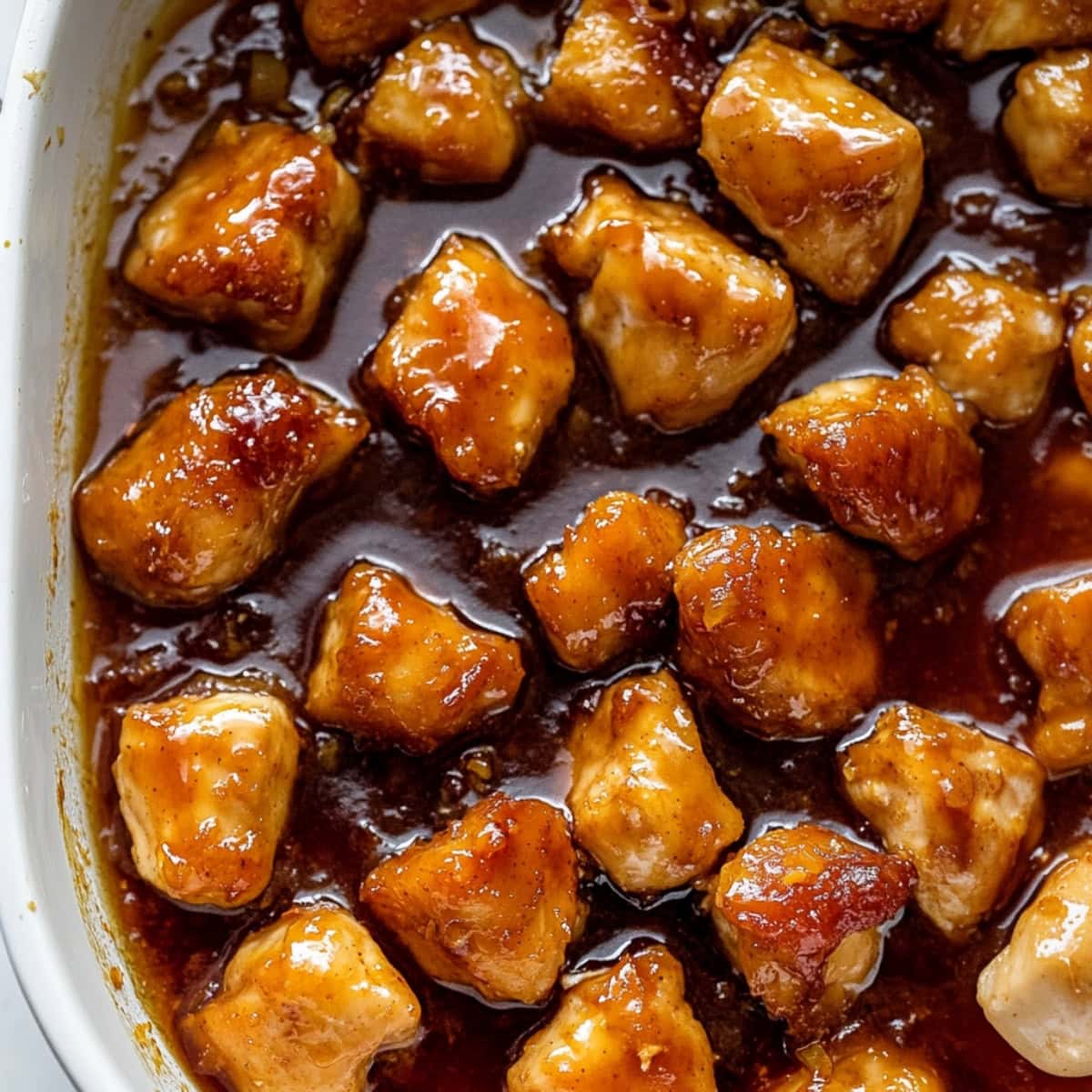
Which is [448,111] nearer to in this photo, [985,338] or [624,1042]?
[985,338]

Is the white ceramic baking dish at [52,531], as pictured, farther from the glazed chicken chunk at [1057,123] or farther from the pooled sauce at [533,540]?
the glazed chicken chunk at [1057,123]

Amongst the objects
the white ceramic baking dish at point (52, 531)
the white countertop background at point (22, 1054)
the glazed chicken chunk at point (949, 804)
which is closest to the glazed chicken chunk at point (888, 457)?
the glazed chicken chunk at point (949, 804)

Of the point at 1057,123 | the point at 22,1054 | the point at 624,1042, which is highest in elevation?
the point at 1057,123

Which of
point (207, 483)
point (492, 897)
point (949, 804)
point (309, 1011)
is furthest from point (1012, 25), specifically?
point (309, 1011)

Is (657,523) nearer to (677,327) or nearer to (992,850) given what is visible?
(677,327)

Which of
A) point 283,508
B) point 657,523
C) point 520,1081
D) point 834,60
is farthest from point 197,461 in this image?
point 834,60

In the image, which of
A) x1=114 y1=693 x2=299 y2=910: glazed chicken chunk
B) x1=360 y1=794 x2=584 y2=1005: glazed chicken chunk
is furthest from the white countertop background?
x1=360 y1=794 x2=584 y2=1005: glazed chicken chunk
